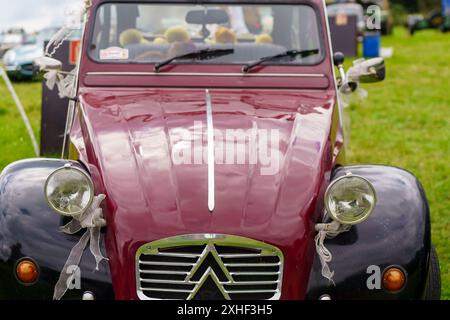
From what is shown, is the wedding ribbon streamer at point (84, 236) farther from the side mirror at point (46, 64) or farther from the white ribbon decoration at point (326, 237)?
the side mirror at point (46, 64)

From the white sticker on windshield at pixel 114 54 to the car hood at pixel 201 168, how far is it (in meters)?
0.43

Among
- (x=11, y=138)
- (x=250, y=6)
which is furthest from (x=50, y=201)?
(x=11, y=138)

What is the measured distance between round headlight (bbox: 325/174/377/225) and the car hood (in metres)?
0.14

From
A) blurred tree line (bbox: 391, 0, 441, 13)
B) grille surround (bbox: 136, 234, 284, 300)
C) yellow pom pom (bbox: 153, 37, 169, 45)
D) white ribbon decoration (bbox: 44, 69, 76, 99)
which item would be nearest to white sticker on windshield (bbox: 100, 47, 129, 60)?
yellow pom pom (bbox: 153, 37, 169, 45)

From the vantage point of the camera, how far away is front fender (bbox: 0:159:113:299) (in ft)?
13.0

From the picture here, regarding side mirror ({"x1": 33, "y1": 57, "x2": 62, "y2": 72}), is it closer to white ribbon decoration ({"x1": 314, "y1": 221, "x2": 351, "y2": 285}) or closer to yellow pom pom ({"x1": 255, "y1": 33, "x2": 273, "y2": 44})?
yellow pom pom ({"x1": 255, "y1": 33, "x2": 273, "y2": 44})

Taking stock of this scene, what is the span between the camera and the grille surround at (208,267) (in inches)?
152

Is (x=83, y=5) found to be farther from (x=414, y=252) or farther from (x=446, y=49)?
(x=446, y=49)

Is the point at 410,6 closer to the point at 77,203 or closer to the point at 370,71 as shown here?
the point at 370,71

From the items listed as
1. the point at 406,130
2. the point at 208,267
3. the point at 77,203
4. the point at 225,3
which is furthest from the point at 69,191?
the point at 406,130

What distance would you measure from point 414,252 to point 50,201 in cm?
170

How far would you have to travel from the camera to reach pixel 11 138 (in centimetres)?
1012

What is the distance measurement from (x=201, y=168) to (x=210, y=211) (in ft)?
1.04

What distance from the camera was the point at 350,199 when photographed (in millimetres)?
4055
